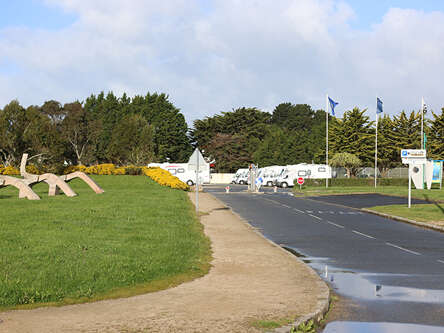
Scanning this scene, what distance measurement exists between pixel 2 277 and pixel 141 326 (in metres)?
3.39

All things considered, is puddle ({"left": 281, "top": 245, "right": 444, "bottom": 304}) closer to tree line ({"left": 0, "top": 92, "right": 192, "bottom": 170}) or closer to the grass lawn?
the grass lawn

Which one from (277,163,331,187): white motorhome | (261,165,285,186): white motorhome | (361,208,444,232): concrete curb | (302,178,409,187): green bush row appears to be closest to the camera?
(361,208,444,232): concrete curb

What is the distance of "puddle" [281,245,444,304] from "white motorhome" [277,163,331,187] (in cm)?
5534

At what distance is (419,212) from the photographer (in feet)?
85.0

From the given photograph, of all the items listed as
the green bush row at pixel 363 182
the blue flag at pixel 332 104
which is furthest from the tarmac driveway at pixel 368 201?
the green bush row at pixel 363 182

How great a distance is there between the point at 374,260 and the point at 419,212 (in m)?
14.4

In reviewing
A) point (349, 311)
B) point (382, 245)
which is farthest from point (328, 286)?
point (382, 245)

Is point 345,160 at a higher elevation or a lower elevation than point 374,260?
higher

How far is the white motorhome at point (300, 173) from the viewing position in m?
66.6

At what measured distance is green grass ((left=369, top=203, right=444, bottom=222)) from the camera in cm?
2309

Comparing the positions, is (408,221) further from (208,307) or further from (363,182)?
(363,182)

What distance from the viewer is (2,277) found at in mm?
8727

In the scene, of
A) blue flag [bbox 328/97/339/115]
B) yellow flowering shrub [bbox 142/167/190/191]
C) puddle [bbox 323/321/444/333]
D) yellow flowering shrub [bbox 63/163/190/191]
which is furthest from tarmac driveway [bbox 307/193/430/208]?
puddle [bbox 323/321/444/333]

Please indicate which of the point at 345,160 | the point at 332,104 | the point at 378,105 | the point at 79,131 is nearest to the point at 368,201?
the point at 378,105
